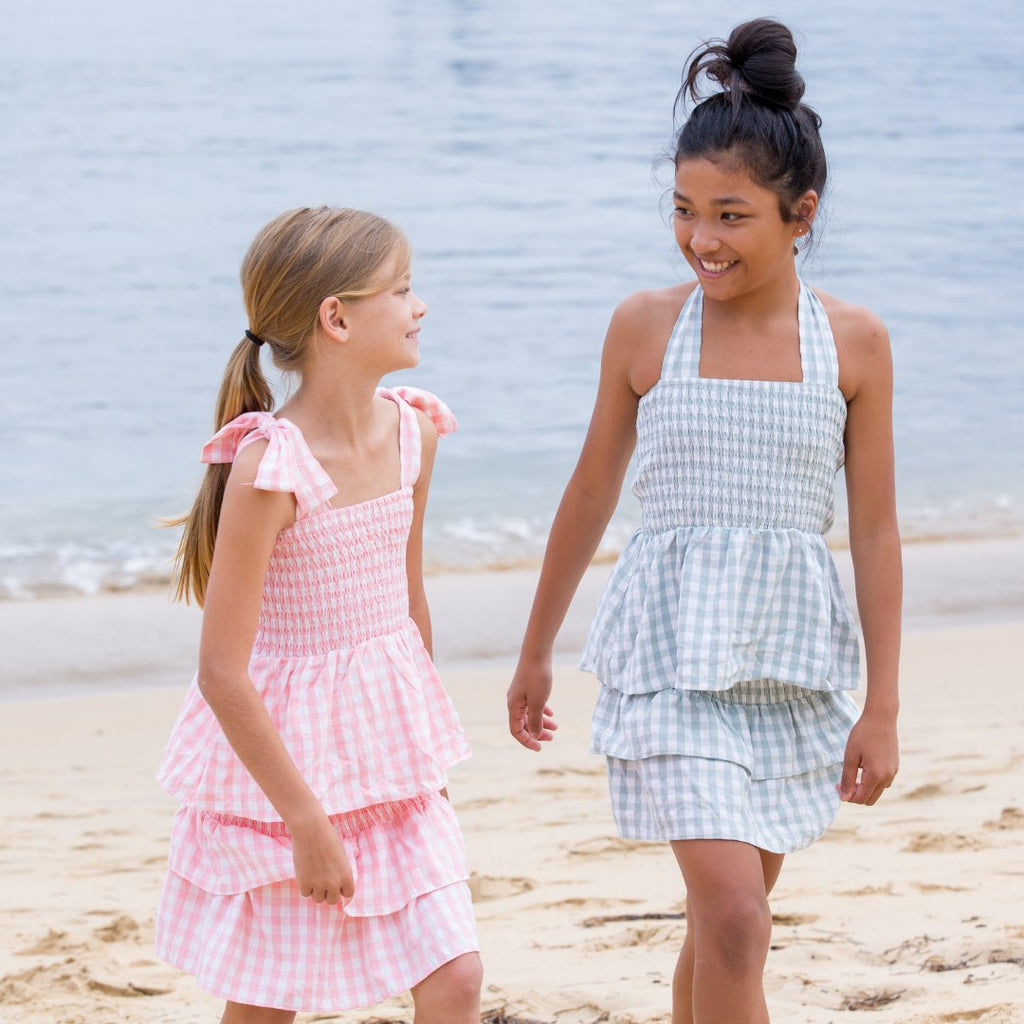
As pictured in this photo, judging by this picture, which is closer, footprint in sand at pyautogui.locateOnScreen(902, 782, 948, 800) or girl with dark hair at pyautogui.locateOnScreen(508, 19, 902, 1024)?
girl with dark hair at pyautogui.locateOnScreen(508, 19, 902, 1024)

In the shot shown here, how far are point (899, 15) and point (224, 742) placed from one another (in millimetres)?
29629

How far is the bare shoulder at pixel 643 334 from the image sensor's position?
2574 mm

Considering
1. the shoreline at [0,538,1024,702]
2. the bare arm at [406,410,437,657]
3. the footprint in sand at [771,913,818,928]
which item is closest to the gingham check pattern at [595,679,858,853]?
the bare arm at [406,410,437,657]

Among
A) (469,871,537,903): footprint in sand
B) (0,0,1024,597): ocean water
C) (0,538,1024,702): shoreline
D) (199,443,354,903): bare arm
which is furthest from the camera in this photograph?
(0,0,1024,597): ocean water

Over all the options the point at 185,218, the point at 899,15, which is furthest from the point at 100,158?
the point at 899,15

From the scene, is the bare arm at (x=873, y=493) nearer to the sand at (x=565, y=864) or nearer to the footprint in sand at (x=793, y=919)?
the sand at (x=565, y=864)

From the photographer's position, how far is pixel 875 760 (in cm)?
241

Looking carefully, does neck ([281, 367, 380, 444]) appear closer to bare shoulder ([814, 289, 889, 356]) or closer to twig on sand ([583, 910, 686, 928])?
bare shoulder ([814, 289, 889, 356])

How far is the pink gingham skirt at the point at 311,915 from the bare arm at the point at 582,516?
44cm

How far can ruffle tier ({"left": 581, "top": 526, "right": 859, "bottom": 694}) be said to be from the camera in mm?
2408

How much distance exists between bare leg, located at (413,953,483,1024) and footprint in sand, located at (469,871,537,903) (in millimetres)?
1637

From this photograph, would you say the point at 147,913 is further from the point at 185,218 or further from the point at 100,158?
the point at 100,158

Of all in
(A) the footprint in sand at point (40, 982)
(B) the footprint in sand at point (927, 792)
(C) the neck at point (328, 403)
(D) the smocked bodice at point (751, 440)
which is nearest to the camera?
(C) the neck at point (328, 403)

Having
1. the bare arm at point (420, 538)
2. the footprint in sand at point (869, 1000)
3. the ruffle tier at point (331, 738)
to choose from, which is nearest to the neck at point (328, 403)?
the bare arm at point (420, 538)
